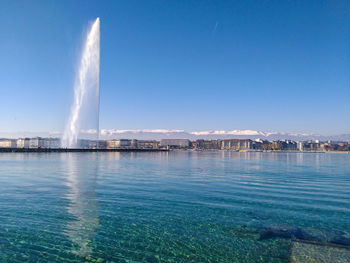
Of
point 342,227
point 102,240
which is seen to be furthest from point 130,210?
point 342,227

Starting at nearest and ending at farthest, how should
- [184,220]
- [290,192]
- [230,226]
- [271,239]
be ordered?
[271,239], [230,226], [184,220], [290,192]

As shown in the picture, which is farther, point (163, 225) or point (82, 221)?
point (82, 221)

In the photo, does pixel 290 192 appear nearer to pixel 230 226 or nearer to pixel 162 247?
pixel 230 226

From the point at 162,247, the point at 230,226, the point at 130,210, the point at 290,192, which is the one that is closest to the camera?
the point at 162,247

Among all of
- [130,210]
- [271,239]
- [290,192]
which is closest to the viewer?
[271,239]

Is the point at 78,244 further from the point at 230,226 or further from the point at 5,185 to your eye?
the point at 5,185

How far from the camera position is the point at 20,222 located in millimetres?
10000

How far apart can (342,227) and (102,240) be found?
8357mm

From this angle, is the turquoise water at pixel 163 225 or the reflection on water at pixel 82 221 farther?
the reflection on water at pixel 82 221

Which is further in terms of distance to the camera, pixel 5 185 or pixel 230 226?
pixel 5 185

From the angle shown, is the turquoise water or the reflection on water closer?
the turquoise water

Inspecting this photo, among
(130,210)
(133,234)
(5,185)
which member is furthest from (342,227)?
(5,185)

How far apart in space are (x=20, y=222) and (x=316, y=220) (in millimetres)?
11100

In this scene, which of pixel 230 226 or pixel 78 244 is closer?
pixel 78 244
